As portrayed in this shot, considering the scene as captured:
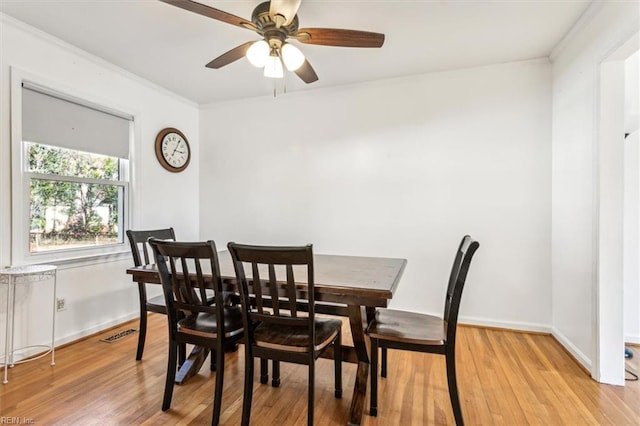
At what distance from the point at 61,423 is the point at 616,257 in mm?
3402

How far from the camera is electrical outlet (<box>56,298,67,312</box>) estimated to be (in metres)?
2.62

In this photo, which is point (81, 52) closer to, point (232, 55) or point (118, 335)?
point (232, 55)

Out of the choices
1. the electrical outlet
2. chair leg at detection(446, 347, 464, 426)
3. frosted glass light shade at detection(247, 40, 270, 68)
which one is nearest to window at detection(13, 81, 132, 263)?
the electrical outlet

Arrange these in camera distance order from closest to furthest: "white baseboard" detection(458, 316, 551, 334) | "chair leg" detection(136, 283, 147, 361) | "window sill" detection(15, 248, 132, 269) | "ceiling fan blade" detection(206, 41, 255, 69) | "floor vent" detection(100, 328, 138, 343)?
"ceiling fan blade" detection(206, 41, 255, 69) → "chair leg" detection(136, 283, 147, 361) → "window sill" detection(15, 248, 132, 269) → "floor vent" detection(100, 328, 138, 343) → "white baseboard" detection(458, 316, 551, 334)

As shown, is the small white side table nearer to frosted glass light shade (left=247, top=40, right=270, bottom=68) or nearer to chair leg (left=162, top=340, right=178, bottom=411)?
chair leg (left=162, top=340, right=178, bottom=411)

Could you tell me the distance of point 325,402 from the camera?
1884 mm

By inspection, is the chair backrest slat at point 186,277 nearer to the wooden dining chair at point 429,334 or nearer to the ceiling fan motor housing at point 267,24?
the wooden dining chair at point 429,334

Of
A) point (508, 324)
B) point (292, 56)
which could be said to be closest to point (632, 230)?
point (508, 324)

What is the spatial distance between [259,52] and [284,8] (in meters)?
0.32

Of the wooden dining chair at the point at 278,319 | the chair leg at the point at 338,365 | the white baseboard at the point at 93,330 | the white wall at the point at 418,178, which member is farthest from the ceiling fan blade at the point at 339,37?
the white baseboard at the point at 93,330

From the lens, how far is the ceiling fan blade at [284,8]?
5.47ft

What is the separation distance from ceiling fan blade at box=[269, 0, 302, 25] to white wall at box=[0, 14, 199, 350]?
2021 millimetres

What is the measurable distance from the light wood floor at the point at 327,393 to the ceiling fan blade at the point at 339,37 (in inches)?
84.0

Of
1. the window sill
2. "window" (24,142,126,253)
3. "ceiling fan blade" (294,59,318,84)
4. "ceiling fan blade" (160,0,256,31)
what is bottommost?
the window sill
